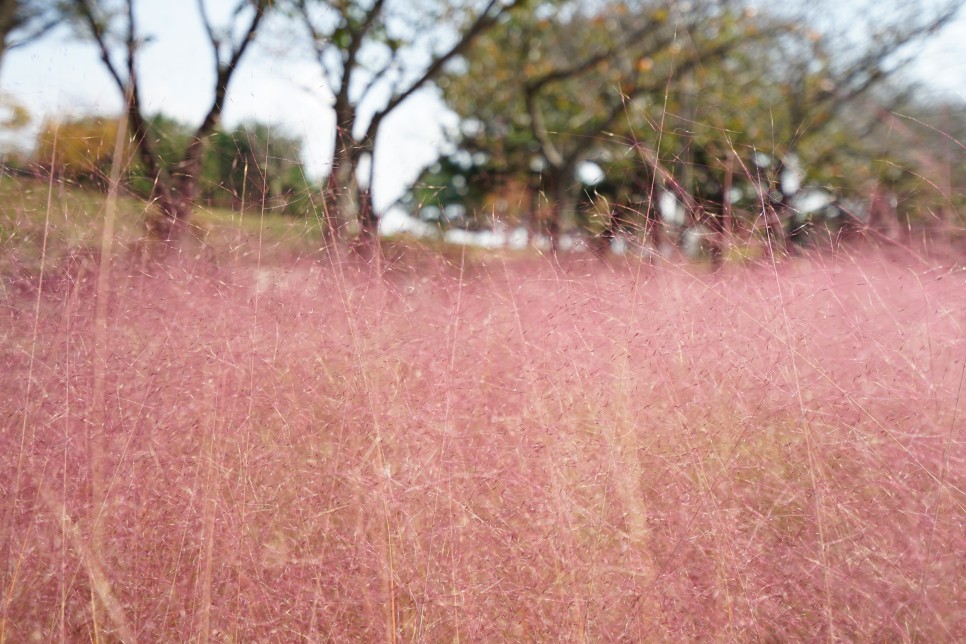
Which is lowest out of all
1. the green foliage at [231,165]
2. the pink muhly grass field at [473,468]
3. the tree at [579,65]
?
the pink muhly grass field at [473,468]

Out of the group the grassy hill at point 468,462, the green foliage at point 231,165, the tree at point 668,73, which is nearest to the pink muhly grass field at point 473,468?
the grassy hill at point 468,462

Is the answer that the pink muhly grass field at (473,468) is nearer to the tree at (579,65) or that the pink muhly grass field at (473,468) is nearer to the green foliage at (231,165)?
the green foliage at (231,165)

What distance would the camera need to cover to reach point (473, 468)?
1849 mm

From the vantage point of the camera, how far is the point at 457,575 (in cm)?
169

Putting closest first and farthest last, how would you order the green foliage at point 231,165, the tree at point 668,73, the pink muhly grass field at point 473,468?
the pink muhly grass field at point 473,468 → the green foliage at point 231,165 → the tree at point 668,73

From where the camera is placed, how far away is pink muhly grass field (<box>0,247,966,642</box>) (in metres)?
1.65

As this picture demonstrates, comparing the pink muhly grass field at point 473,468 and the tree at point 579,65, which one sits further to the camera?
the tree at point 579,65

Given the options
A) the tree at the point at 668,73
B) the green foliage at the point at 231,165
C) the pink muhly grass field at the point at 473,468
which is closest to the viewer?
the pink muhly grass field at the point at 473,468

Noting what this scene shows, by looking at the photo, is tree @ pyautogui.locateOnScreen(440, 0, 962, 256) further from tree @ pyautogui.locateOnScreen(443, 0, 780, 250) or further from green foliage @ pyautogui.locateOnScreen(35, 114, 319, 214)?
green foliage @ pyautogui.locateOnScreen(35, 114, 319, 214)

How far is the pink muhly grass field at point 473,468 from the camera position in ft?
5.41

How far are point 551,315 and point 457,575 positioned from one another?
3.04 feet

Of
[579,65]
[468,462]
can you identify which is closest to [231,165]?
[468,462]

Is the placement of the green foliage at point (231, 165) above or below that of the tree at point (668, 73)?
below

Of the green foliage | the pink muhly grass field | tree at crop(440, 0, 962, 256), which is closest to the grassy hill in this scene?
the pink muhly grass field
